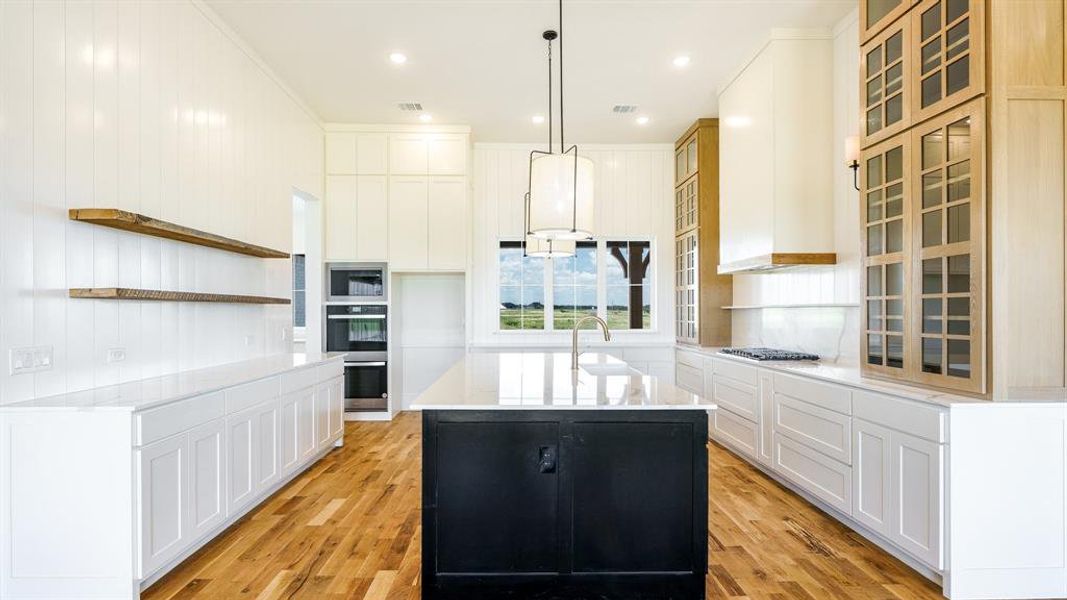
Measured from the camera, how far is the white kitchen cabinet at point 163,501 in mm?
2205

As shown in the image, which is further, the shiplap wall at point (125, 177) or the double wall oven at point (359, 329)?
the double wall oven at point (359, 329)

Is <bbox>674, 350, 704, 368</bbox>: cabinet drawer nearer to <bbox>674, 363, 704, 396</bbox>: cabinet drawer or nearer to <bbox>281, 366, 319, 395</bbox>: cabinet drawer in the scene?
<bbox>674, 363, 704, 396</bbox>: cabinet drawer

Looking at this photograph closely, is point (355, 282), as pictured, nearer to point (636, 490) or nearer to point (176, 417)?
point (176, 417)

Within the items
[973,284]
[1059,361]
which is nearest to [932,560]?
[1059,361]

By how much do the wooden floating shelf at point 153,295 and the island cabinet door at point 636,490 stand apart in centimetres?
228

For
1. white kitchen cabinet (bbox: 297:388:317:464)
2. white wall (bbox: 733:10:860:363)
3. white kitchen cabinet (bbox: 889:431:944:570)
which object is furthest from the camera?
white kitchen cabinet (bbox: 297:388:317:464)

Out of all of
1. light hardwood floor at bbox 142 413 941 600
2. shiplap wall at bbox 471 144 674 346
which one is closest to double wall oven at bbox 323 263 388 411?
shiplap wall at bbox 471 144 674 346

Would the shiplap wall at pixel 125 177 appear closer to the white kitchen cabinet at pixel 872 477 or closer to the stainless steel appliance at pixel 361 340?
the stainless steel appliance at pixel 361 340

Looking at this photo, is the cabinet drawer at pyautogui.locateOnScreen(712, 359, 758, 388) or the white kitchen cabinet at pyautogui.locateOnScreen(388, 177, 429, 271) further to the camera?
the white kitchen cabinet at pyautogui.locateOnScreen(388, 177, 429, 271)

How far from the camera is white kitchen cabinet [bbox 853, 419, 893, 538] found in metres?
2.60

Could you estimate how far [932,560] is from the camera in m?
2.33

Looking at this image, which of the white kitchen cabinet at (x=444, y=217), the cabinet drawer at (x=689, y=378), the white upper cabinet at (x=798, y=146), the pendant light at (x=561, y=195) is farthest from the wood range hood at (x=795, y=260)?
the white kitchen cabinet at (x=444, y=217)

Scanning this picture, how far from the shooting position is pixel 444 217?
5945 mm

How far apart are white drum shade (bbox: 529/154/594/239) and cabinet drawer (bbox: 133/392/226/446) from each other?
1.87 meters
